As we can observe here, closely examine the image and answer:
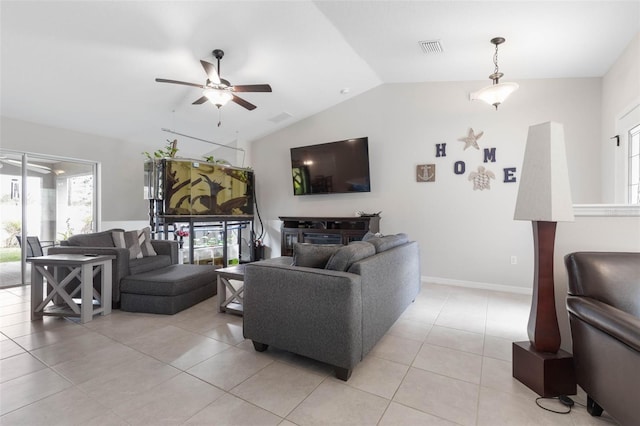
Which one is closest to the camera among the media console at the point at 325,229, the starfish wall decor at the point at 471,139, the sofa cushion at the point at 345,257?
the sofa cushion at the point at 345,257

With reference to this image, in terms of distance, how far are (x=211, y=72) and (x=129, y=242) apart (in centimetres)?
237

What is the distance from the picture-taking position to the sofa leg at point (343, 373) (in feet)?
6.13

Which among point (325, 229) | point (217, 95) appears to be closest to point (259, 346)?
point (217, 95)

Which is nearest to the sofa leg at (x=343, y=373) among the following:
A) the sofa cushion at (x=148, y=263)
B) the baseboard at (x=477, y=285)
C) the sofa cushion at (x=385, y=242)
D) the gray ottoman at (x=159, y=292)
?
the sofa cushion at (x=385, y=242)

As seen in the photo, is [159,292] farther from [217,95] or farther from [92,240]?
[217,95]

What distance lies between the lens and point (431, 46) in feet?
11.0

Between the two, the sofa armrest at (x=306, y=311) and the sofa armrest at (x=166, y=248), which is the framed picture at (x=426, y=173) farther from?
the sofa armrest at (x=166, y=248)

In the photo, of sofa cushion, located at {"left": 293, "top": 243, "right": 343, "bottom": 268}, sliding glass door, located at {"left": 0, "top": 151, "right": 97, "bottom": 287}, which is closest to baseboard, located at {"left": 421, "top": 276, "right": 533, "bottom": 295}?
sofa cushion, located at {"left": 293, "top": 243, "right": 343, "bottom": 268}

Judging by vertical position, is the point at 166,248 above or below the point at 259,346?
above

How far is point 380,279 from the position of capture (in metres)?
2.26

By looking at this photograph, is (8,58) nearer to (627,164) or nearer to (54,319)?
(54,319)

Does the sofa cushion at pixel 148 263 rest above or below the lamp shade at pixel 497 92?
below

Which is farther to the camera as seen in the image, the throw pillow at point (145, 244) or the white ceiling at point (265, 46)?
the throw pillow at point (145, 244)

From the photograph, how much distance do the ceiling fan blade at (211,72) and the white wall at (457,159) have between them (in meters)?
2.65
